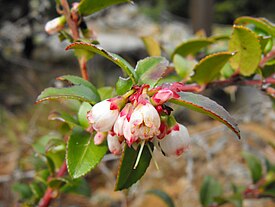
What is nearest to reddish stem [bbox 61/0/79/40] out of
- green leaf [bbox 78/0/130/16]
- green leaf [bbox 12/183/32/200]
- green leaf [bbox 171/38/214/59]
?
green leaf [bbox 78/0/130/16]

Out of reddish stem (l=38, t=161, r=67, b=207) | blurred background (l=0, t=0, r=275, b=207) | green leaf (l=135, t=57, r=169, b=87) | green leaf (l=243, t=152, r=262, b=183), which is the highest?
green leaf (l=135, t=57, r=169, b=87)

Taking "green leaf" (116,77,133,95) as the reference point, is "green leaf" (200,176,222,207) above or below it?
below

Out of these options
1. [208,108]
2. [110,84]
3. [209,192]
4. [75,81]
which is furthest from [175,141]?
[110,84]

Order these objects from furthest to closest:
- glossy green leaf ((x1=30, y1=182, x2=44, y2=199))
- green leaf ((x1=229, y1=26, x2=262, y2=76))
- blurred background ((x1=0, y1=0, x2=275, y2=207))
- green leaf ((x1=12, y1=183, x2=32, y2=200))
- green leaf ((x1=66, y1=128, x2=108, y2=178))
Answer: blurred background ((x1=0, y1=0, x2=275, y2=207)) → green leaf ((x1=12, y1=183, x2=32, y2=200)) → glossy green leaf ((x1=30, y1=182, x2=44, y2=199)) → green leaf ((x1=229, y1=26, x2=262, y2=76)) → green leaf ((x1=66, y1=128, x2=108, y2=178))

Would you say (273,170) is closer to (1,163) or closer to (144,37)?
(144,37)

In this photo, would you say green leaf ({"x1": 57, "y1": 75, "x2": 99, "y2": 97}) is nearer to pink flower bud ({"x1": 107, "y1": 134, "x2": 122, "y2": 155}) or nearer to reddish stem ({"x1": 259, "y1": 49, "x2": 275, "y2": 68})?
pink flower bud ({"x1": 107, "y1": 134, "x2": 122, "y2": 155})

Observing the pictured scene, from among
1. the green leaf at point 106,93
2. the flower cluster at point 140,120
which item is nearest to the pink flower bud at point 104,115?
the flower cluster at point 140,120

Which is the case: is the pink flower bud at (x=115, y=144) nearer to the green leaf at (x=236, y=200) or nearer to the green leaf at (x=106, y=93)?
the green leaf at (x=106, y=93)
